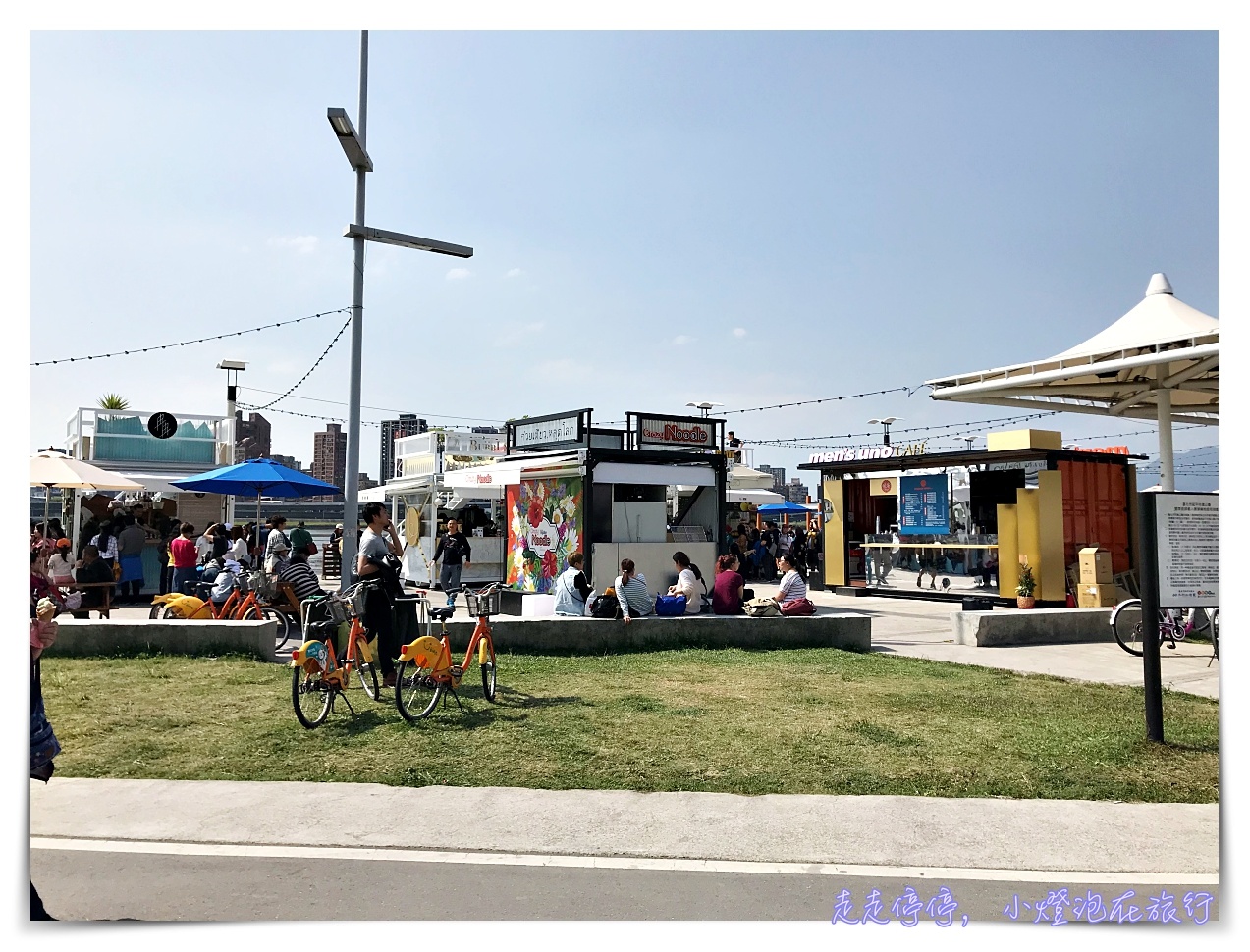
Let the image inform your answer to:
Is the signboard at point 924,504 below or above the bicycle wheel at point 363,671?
above

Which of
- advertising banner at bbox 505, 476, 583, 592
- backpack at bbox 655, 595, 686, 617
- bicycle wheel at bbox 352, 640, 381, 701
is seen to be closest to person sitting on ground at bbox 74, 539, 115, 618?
advertising banner at bbox 505, 476, 583, 592

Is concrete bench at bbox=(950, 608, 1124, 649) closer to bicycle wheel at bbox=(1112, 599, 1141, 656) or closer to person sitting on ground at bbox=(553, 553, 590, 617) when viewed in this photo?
bicycle wheel at bbox=(1112, 599, 1141, 656)

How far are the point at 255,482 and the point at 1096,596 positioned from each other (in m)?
14.3

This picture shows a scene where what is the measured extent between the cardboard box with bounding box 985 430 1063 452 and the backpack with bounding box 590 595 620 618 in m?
10.7

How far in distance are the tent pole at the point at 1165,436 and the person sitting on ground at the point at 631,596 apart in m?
7.70

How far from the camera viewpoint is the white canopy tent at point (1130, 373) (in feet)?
35.6

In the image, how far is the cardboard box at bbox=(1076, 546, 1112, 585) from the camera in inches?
649

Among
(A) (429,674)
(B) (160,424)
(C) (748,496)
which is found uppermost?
(B) (160,424)

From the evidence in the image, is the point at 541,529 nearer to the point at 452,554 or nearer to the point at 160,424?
the point at 452,554

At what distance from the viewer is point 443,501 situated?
67.7 feet

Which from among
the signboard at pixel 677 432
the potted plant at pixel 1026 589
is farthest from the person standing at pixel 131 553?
the potted plant at pixel 1026 589

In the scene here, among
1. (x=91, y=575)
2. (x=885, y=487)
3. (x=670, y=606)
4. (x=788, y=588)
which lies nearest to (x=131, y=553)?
(x=91, y=575)

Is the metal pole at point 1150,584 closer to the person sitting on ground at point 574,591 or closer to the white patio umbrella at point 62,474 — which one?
the person sitting on ground at point 574,591

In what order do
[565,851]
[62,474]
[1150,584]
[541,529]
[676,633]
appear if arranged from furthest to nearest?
1. [541,529]
2. [62,474]
3. [676,633]
4. [1150,584]
5. [565,851]
